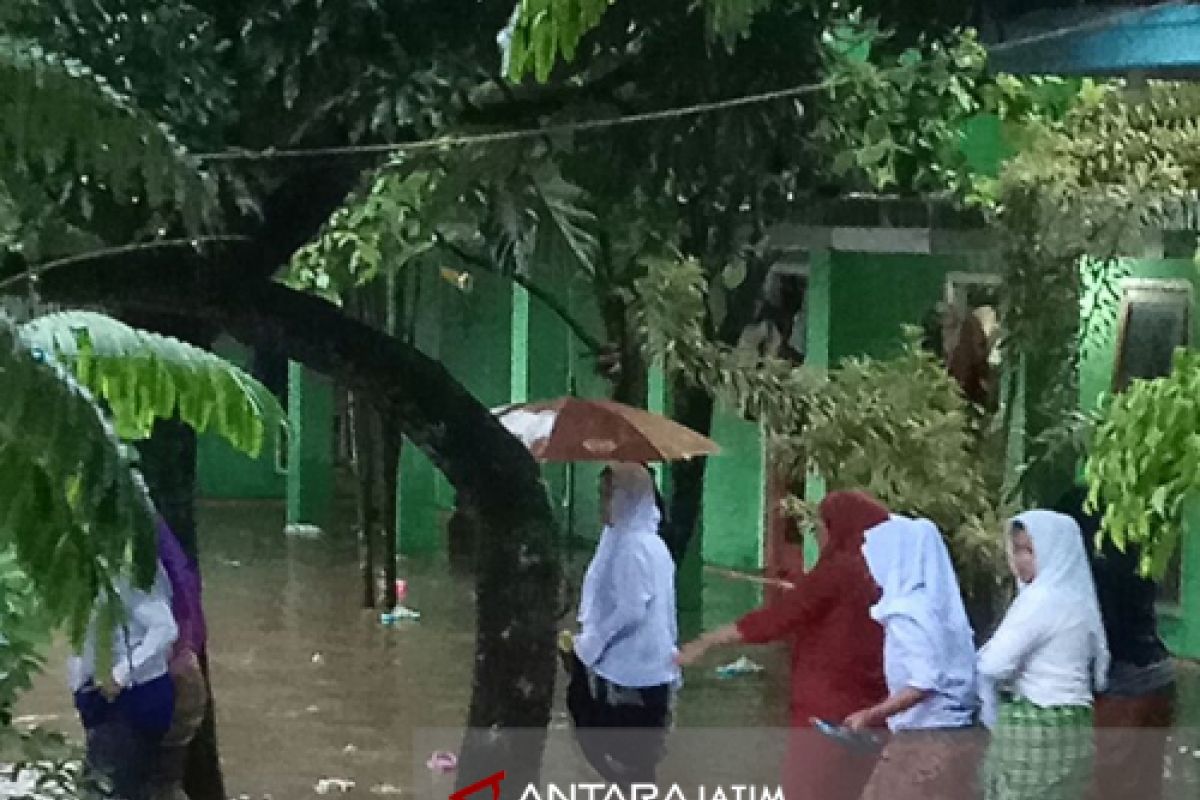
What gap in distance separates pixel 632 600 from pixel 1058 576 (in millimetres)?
898

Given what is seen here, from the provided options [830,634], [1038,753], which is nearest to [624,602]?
[830,634]

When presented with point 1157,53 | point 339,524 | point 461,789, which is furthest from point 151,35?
point 1157,53

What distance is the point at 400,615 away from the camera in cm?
376

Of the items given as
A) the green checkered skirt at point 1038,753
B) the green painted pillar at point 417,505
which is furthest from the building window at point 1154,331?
the green painted pillar at point 417,505

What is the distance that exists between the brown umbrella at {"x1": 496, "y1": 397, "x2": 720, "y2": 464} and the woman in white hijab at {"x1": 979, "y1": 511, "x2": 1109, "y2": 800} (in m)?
0.72

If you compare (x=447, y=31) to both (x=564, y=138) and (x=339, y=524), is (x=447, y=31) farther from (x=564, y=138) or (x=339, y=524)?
(x=339, y=524)

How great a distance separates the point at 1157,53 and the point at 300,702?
2.15 m

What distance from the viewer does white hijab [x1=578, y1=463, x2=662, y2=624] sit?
12.2ft

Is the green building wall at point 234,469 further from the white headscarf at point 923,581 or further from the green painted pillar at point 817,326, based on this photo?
the white headscarf at point 923,581

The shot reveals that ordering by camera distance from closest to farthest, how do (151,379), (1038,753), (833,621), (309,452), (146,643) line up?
(151,379), (146,643), (309,452), (833,621), (1038,753)

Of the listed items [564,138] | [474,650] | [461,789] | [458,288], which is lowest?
[461,789]

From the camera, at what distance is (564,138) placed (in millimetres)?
3666

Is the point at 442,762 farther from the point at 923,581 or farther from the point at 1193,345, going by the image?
the point at 1193,345

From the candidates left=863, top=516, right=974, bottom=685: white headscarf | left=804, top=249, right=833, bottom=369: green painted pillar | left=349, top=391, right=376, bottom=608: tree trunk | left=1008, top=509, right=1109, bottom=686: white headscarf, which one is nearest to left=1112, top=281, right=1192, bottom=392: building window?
left=1008, top=509, right=1109, bottom=686: white headscarf
